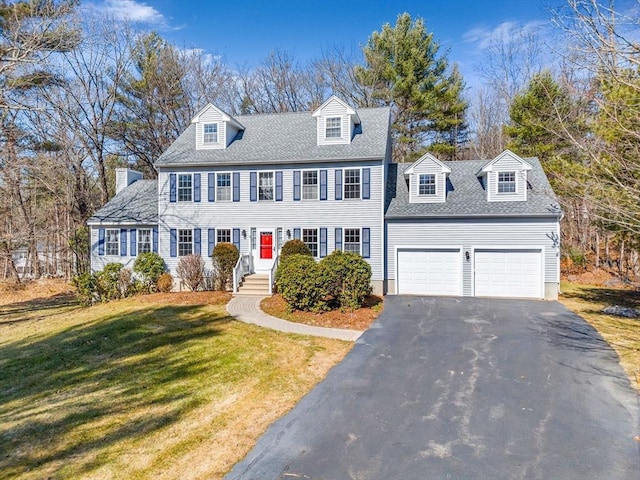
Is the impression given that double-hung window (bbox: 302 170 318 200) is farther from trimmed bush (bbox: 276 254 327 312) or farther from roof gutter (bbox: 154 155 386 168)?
trimmed bush (bbox: 276 254 327 312)

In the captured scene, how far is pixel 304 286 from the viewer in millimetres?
13055

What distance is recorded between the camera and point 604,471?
4.70 metres

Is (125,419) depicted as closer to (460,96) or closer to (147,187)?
(147,187)

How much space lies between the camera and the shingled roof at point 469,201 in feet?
52.9

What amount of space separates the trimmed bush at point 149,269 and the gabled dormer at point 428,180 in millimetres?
12295

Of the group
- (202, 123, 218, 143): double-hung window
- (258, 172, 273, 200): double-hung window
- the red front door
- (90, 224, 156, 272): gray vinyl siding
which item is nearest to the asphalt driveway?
the red front door

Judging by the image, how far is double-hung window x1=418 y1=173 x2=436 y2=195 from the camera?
57.9ft

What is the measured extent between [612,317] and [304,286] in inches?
403

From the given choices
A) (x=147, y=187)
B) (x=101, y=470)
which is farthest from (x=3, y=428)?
(x=147, y=187)

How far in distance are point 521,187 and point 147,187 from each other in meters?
19.0

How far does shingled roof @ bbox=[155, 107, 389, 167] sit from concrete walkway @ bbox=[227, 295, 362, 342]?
22.4 feet

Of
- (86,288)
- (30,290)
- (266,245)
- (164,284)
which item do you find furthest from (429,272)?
(30,290)

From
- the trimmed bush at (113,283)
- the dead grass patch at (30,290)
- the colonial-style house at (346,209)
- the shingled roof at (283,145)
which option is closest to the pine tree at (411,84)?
the shingled roof at (283,145)

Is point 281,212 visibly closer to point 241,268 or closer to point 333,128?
point 241,268
